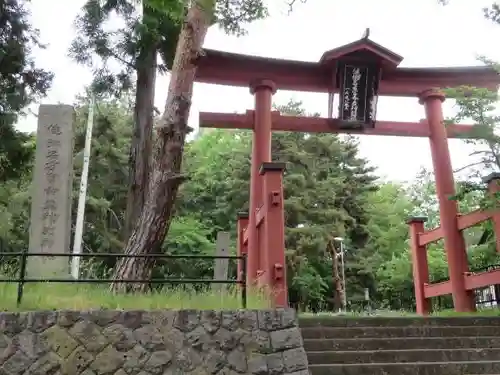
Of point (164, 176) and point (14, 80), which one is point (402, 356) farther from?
point (14, 80)

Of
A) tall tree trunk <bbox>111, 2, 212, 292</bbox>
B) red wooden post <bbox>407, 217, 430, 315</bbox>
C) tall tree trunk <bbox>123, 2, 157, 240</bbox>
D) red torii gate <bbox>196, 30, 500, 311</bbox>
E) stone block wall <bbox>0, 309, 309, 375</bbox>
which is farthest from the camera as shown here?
red wooden post <bbox>407, 217, 430, 315</bbox>

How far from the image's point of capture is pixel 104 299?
5543 mm

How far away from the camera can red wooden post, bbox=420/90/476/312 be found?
920 centimetres

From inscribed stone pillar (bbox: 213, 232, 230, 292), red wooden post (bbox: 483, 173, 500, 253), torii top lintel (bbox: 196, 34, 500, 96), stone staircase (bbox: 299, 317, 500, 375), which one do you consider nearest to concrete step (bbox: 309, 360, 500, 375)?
stone staircase (bbox: 299, 317, 500, 375)

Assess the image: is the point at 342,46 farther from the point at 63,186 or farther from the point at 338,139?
the point at 338,139

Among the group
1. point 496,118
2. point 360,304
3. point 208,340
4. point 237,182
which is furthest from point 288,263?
point 208,340

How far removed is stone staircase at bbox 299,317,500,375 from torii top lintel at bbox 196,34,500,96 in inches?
218

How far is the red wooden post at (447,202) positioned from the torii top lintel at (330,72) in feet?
1.49

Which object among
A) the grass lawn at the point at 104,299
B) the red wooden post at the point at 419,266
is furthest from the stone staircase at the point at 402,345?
the red wooden post at the point at 419,266

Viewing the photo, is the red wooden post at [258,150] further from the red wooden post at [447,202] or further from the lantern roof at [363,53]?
the red wooden post at [447,202]

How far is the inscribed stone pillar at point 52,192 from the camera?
6664mm

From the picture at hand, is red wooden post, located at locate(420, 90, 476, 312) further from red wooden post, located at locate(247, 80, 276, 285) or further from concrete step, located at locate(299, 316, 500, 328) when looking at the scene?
red wooden post, located at locate(247, 80, 276, 285)

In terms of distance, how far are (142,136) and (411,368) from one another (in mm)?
6776

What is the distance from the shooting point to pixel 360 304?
22.2 metres
